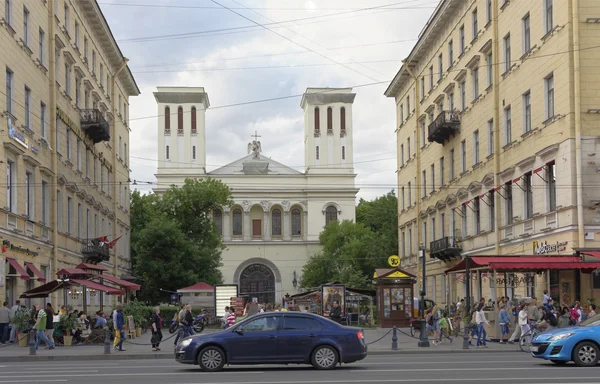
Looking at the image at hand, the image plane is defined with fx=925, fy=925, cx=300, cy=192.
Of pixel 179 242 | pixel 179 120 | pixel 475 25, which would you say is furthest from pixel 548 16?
pixel 179 120

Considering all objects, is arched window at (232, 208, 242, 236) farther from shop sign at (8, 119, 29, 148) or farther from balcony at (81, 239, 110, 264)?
shop sign at (8, 119, 29, 148)

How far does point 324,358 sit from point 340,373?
1.41m

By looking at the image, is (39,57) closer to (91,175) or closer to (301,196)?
(91,175)

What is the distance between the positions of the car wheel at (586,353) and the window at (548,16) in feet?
61.7

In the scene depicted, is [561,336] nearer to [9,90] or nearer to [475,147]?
[9,90]

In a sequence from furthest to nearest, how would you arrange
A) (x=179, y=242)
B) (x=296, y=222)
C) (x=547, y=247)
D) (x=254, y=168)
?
(x=254, y=168) → (x=296, y=222) → (x=179, y=242) → (x=547, y=247)

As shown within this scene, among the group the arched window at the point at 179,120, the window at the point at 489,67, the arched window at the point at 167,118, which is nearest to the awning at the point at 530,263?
the window at the point at 489,67

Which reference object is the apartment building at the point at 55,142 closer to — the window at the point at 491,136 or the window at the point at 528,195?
the window at the point at 491,136

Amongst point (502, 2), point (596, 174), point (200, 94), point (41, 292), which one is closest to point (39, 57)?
point (41, 292)

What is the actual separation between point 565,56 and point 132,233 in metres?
57.6

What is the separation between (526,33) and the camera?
3956cm

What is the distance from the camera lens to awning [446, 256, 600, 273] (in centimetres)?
3212

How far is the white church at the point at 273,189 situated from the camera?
10212 cm

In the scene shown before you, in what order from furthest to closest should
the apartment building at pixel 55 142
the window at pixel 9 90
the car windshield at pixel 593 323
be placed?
the apartment building at pixel 55 142, the window at pixel 9 90, the car windshield at pixel 593 323
